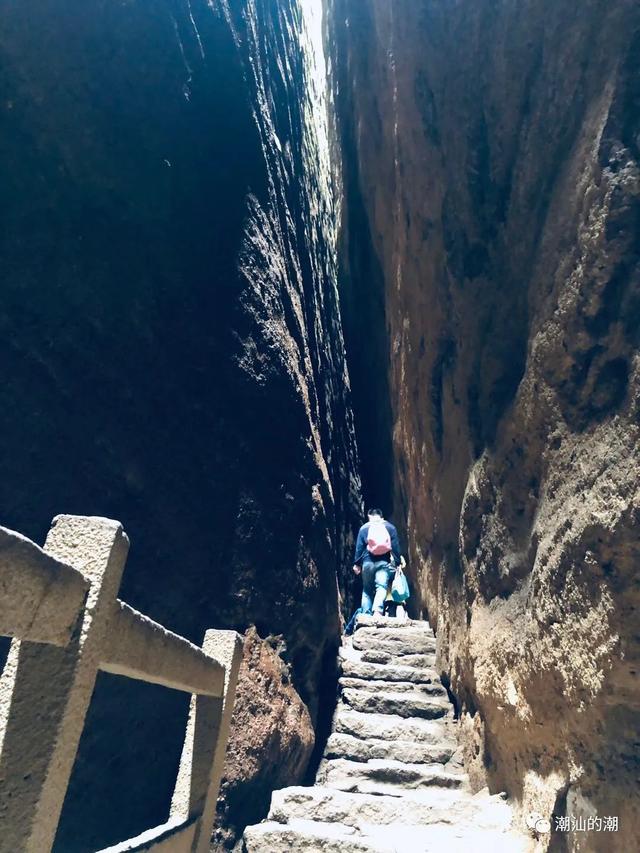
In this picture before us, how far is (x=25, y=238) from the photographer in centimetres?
430

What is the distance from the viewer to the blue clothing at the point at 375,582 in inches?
277

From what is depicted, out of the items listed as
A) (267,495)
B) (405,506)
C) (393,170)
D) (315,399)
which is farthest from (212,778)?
(393,170)

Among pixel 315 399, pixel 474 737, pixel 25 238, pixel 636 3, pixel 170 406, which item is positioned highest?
pixel 315 399

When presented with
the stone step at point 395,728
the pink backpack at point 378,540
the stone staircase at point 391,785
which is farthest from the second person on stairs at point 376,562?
the stone step at point 395,728

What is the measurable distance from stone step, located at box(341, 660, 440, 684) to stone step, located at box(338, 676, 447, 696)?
4 centimetres

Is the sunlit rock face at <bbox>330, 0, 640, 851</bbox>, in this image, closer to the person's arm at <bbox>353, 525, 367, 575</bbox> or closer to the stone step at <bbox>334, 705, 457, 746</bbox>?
the stone step at <bbox>334, 705, 457, 746</bbox>

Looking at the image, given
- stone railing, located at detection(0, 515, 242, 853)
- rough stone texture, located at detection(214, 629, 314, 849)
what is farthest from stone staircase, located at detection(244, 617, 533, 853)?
stone railing, located at detection(0, 515, 242, 853)

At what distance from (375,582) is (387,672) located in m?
1.99

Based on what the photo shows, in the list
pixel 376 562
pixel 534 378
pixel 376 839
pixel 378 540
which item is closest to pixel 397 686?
pixel 376 839

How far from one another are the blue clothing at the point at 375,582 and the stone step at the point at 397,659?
139cm

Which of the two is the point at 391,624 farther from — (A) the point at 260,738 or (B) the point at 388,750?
(A) the point at 260,738

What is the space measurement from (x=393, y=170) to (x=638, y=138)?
567 centimetres

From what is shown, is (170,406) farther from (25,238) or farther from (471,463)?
(471,463)

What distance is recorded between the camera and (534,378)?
3.11 meters
